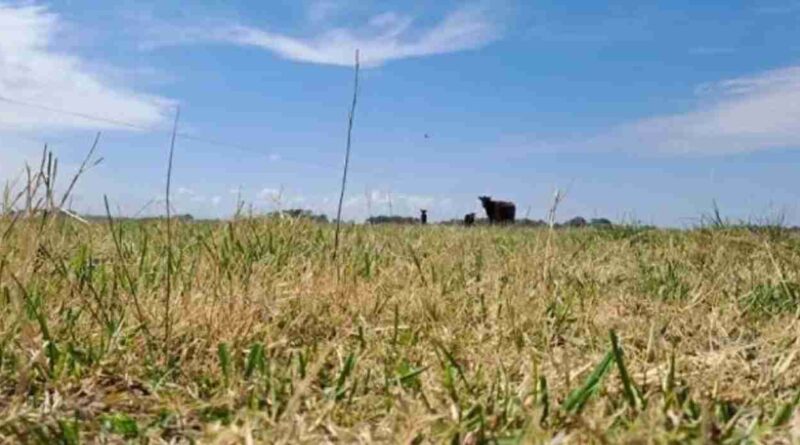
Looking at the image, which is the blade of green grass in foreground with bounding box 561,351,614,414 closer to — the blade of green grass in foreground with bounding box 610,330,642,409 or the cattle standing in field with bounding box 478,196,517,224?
the blade of green grass in foreground with bounding box 610,330,642,409

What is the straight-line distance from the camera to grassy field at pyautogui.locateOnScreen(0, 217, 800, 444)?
1608mm

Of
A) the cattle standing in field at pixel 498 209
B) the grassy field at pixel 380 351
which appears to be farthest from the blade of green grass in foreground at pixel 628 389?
the cattle standing in field at pixel 498 209

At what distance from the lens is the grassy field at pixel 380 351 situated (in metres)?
1.61

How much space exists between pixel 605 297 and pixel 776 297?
2.08ft

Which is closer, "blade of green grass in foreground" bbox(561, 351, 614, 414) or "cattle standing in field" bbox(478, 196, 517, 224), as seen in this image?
"blade of green grass in foreground" bbox(561, 351, 614, 414)

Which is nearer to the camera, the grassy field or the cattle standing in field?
the grassy field

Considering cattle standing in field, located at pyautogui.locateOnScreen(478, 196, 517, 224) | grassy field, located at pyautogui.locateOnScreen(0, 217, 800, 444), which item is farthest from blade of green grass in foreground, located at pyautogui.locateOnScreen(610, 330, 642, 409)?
cattle standing in field, located at pyautogui.locateOnScreen(478, 196, 517, 224)

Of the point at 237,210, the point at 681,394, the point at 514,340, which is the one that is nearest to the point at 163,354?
the point at 514,340

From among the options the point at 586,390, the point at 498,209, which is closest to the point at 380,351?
the point at 586,390

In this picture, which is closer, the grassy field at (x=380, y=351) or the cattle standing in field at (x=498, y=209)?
the grassy field at (x=380, y=351)

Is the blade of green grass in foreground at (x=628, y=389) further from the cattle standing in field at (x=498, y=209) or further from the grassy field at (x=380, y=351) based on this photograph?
the cattle standing in field at (x=498, y=209)

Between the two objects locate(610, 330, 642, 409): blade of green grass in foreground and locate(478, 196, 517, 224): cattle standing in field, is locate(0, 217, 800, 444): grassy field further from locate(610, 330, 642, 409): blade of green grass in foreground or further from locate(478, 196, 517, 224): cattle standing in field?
locate(478, 196, 517, 224): cattle standing in field

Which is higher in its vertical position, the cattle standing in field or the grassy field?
the cattle standing in field

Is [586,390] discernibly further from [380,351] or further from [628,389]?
[380,351]
